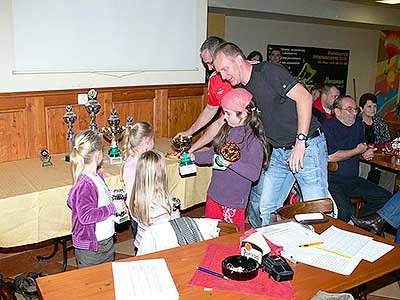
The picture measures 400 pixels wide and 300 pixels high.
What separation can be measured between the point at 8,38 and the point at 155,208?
77.0 inches

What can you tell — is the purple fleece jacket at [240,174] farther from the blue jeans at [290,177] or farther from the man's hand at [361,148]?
the man's hand at [361,148]

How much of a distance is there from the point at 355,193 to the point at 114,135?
200 centimetres

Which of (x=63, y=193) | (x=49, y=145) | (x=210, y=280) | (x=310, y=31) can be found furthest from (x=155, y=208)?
(x=310, y=31)

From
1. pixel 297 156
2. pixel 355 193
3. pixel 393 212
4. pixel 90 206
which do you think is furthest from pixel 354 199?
pixel 90 206

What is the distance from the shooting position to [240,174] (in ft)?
8.29

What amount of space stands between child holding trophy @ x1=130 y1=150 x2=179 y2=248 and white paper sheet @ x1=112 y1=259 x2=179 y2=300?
484mm

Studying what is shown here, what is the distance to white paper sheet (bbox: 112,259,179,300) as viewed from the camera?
4.68 feet

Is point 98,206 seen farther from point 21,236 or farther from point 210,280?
point 210,280

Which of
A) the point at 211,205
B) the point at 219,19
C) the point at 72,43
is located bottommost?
the point at 211,205

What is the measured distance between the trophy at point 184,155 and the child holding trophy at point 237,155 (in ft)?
0.72

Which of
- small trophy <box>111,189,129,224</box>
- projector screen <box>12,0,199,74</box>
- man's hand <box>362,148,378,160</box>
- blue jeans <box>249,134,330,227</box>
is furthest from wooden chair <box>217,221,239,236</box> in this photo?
projector screen <box>12,0,199,74</box>

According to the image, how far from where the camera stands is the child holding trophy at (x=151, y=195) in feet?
6.98

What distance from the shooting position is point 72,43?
11.7ft

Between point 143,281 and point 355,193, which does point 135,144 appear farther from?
point 355,193
